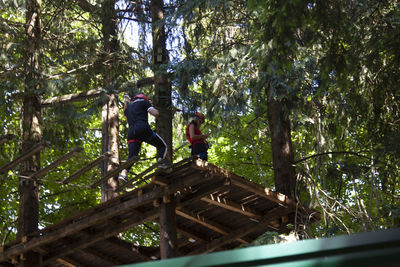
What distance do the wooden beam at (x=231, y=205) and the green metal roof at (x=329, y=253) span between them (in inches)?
309

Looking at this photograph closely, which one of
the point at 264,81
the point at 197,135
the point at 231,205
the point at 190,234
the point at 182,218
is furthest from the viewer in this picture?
the point at 190,234

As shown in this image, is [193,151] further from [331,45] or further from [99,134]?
[99,134]

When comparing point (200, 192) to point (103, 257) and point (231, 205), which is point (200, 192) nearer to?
point (231, 205)

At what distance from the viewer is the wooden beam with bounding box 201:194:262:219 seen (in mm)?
9719

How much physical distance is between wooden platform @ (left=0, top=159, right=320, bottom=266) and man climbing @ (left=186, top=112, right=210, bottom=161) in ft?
3.21

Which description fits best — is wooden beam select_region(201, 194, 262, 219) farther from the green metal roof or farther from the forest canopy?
the green metal roof

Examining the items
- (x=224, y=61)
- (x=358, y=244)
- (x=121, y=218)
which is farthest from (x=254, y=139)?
(x=358, y=244)

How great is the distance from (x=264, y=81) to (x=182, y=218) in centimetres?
308

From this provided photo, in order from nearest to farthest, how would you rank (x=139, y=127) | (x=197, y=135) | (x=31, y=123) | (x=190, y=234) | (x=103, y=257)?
1. (x=139, y=127)
2. (x=197, y=135)
3. (x=190, y=234)
4. (x=103, y=257)
5. (x=31, y=123)

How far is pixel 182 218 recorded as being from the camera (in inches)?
430

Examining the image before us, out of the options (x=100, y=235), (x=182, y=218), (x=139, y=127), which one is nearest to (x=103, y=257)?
(x=100, y=235)

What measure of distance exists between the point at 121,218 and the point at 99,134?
12718mm

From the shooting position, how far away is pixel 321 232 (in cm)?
1002

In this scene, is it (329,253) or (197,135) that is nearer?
(329,253)
